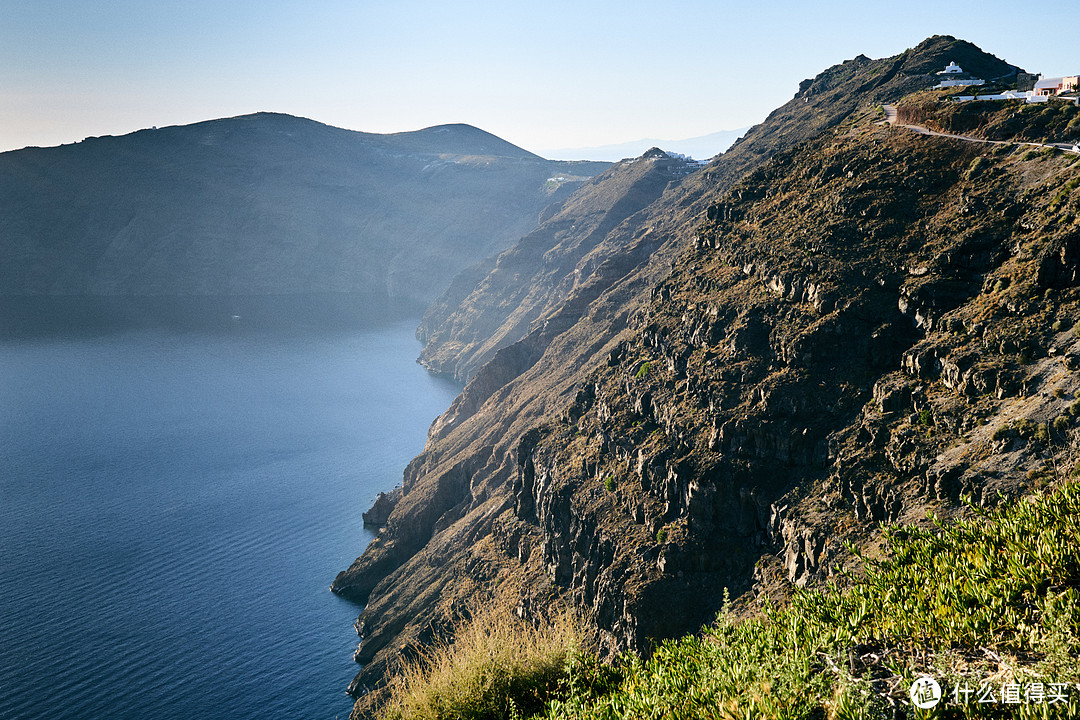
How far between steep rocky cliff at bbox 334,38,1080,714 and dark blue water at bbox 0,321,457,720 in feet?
45.1

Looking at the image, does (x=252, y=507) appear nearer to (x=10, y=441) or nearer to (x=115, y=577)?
(x=115, y=577)

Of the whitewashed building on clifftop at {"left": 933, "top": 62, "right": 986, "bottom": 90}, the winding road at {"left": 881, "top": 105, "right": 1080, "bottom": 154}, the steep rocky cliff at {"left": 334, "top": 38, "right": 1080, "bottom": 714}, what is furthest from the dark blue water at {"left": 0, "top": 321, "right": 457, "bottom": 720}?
the whitewashed building on clifftop at {"left": 933, "top": 62, "right": 986, "bottom": 90}

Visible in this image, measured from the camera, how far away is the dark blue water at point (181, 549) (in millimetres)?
84000

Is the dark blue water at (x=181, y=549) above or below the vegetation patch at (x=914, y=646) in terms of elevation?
below

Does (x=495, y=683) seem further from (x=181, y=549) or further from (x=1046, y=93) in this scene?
(x=181, y=549)

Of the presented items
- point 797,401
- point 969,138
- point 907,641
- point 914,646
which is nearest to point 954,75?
point 969,138

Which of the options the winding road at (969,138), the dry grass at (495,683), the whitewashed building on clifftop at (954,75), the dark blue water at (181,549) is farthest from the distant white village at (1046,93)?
the dark blue water at (181,549)

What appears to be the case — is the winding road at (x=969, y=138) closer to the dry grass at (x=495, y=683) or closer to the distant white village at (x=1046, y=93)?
the distant white village at (x=1046, y=93)

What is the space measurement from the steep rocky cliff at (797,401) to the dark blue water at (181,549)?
13759 millimetres

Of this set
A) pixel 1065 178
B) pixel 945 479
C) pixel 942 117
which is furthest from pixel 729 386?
pixel 942 117

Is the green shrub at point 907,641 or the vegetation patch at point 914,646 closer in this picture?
the vegetation patch at point 914,646

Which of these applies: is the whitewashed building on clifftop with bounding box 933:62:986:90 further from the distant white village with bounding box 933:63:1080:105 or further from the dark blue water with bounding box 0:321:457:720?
the dark blue water with bounding box 0:321:457:720

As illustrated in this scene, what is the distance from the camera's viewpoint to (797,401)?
57250mm

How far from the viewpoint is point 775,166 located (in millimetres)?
88438
